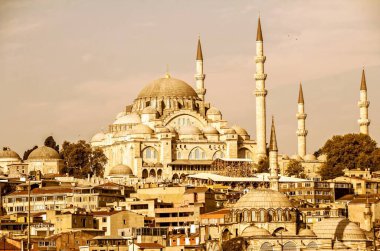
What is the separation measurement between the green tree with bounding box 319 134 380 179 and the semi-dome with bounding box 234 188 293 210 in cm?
3412

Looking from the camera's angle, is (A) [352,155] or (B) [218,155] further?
(B) [218,155]

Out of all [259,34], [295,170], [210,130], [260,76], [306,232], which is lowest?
[306,232]

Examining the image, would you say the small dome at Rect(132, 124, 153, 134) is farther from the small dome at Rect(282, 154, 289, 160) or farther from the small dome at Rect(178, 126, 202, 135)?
the small dome at Rect(282, 154, 289, 160)

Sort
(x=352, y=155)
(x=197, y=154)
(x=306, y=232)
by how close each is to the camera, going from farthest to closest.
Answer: (x=197, y=154) → (x=352, y=155) → (x=306, y=232)

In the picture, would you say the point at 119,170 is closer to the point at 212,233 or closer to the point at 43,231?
the point at 43,231

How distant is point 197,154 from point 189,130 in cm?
243

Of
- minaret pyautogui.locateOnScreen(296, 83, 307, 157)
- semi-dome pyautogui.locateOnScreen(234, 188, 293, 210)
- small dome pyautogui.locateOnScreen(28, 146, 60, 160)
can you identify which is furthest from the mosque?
semi-dome pyautogui.locateOnScreen(234, 188, 293, 210)

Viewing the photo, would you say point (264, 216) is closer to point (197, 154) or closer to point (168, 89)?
point (197, 154)

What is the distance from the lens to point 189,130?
4060 inches

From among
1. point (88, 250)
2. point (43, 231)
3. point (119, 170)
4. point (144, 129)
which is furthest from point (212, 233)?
point (144, 129)

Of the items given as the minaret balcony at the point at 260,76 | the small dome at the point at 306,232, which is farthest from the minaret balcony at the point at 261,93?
the small dome at the point at 306,232

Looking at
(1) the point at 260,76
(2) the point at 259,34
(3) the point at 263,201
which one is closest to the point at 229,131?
(1) the point at 260,76

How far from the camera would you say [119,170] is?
95188 millimetres

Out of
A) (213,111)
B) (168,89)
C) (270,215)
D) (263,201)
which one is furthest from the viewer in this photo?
(168,89)
